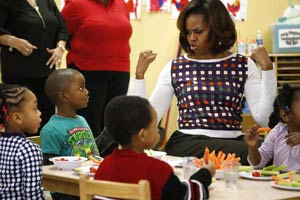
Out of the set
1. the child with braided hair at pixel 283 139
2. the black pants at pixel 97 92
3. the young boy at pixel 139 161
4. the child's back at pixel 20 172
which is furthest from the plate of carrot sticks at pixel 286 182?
the black pants at pixel 97 92

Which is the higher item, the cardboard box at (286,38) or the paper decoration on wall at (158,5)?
the paper decoration on wall at (158,5)

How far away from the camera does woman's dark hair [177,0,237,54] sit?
3170mm

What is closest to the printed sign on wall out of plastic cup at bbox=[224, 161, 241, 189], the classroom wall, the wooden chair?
the classroom wall

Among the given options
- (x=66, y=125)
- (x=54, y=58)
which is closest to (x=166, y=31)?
(x=54, y=58)

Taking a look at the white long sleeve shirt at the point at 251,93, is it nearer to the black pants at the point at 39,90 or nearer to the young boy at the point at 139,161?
the black pants at the point at 39,90

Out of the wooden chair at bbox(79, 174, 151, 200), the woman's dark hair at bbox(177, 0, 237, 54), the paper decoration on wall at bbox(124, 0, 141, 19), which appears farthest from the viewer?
the paper decoration on wall at bbox(124, 0, 141, 19)

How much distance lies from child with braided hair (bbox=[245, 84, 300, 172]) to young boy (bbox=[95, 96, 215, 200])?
2.29ft

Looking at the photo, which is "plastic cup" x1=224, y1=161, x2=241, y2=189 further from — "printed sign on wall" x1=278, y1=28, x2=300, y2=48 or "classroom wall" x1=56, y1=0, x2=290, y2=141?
"printed sign on wall" x1=278, y1=28, x2=300, y2=48

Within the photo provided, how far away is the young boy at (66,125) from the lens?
2889 millimetres

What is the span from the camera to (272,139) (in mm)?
2834

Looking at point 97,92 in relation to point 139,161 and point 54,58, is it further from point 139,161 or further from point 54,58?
point 139,161

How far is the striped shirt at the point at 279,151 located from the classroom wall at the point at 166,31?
3.27 m

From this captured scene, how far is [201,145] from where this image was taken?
2.92 m

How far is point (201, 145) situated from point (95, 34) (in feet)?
5.11
